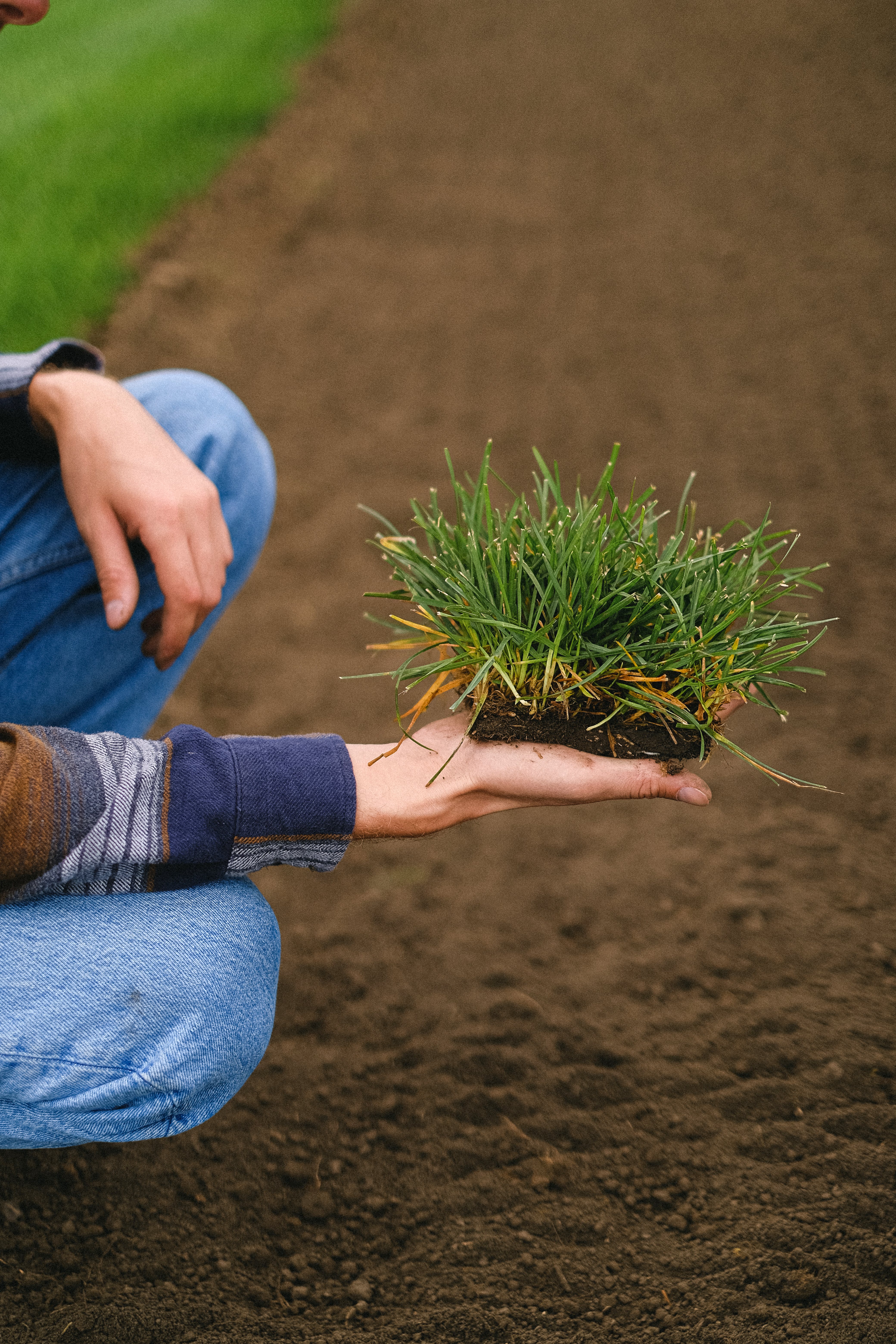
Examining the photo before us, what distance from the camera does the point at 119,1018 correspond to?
1113 mm

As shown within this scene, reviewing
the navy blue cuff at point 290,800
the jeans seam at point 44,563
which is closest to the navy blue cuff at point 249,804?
the navy blue cuff at point 290,800

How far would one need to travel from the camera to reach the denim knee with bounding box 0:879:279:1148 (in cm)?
109

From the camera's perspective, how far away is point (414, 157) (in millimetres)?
5457

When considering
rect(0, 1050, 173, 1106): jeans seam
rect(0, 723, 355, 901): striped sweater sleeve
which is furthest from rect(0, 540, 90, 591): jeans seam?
rect(0, 1050, 173, 1106): jeans seam

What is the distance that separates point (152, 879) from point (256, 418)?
283cm

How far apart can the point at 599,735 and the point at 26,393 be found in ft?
3.75

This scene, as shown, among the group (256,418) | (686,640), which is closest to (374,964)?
(686,640)

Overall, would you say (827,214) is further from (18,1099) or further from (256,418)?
(18,1099)

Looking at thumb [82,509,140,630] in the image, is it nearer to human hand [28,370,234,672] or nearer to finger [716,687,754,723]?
human hand [28,370,234,672]

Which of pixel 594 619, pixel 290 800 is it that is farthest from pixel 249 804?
pixel 594 619

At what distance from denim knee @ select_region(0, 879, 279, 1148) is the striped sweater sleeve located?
0.20 ft

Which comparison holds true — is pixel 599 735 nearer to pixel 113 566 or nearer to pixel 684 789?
pixel 684 789

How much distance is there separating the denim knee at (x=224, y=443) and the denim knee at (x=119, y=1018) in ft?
2.91

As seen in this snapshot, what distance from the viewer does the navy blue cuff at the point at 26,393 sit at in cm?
157
